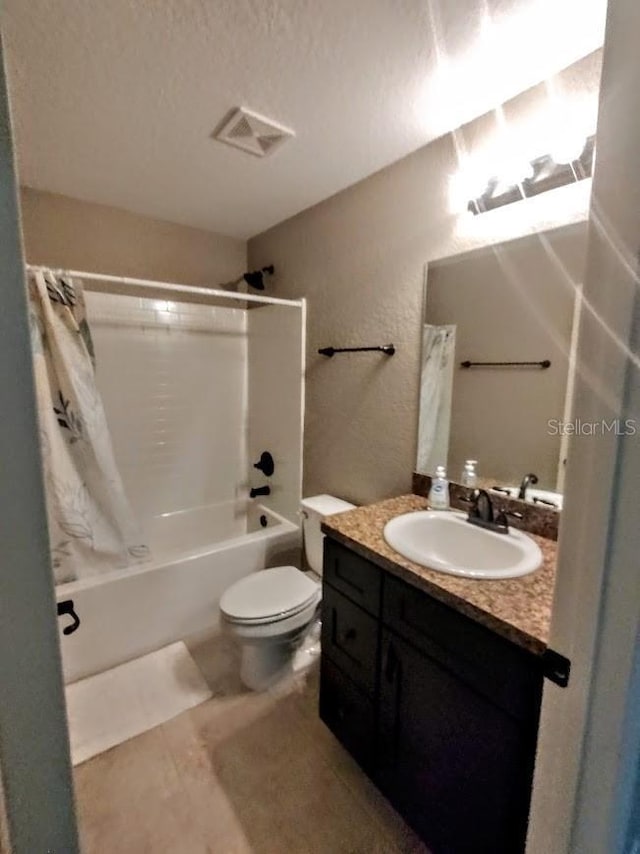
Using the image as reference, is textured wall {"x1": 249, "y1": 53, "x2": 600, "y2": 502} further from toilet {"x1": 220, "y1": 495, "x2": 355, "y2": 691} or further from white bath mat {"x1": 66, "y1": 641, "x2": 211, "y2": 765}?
white bath mat {"x1": 66, "y1": 641, "x2": 211, "y2": 765}

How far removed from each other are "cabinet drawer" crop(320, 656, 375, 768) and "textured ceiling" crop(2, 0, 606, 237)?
77.2 inches

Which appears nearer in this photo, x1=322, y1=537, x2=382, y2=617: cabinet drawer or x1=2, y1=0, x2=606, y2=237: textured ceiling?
x1=2, y1=0, x2=606, y2=237: textured ceiling

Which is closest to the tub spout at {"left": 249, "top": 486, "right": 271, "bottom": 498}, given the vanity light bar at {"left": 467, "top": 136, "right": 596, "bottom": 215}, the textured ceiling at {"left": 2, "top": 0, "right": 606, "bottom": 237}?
the textured ceiling at {"left": 2, "top": 0, "right": 606, "bottom": 237}

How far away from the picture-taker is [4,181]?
34cm

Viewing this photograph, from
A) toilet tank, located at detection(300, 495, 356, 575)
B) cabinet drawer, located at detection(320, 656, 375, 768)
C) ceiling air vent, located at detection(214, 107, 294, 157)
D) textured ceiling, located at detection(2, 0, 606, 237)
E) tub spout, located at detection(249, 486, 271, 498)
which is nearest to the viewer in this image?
textured ceiling, located at detection(2, 0, 606, 237)

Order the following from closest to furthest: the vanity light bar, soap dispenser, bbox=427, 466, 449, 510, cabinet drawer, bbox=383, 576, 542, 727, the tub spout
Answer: cabinet drawer, bbox=383, 576, 542, 727, the vanity light bar, soap dispenser, bbox=427, 466, 449, 510, the tub spout

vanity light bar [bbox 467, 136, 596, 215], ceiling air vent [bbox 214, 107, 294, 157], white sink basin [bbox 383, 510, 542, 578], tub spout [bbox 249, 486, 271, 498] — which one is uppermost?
ceiling air vent [bbox 214, 107, 294, 157]

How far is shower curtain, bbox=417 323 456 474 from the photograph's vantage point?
5.20ft

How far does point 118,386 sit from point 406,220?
1844mm

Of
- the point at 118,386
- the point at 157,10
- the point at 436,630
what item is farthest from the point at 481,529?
the point at 118,386

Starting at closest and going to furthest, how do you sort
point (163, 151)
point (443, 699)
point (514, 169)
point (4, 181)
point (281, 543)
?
point (4, 181) → point (443, 699) → point (514, 169) → point (163, 151) → point (281, 543)

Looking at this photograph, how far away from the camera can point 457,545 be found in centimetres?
135

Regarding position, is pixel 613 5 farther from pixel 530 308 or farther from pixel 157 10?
pixel 157 10

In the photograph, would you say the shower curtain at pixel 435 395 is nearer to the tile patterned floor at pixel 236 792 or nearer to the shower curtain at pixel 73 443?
the tile patterned floor at pixel 236 792
